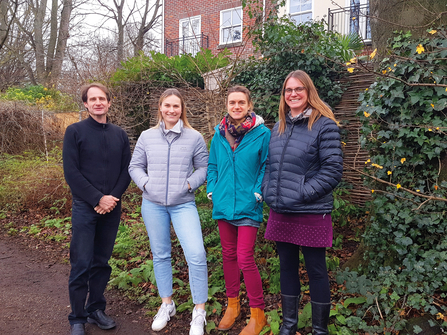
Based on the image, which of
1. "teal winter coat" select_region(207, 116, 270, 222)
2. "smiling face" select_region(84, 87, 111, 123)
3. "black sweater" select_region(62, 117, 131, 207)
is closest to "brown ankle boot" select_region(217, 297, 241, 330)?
"teal winter coat" select_region(207, 116, 270, 222)

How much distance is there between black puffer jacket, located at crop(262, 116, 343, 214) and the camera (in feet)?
8.18

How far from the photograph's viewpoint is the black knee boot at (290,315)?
2752 millimetres

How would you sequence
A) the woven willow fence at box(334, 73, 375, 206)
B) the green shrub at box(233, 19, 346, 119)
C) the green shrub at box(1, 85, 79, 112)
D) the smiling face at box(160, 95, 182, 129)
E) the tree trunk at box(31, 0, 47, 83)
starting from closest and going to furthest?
the smiling face at box(160, 95, 182, 129) < the green shrub at box(233, 19, 346, 119) < the woven willow fence at box(334, 73, 375, 206) < the green shrub at box(1, 85, 79, 112) < the tree trunk at box(31, 0, 47, 83)

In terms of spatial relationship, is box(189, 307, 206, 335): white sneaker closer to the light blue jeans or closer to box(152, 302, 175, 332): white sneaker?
the light blue jeans

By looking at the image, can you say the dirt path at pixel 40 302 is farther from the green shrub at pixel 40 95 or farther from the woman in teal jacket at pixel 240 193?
the green shrub at pixel 40 95

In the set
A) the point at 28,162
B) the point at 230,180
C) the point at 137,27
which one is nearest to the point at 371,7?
the point at 230,180

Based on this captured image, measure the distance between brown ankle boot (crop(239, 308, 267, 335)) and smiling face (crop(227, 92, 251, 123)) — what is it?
67.3 inches

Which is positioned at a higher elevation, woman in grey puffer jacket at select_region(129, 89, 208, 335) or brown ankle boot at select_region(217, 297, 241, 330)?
woman in grey puffer jacket at select_region(129, 89, 208, 335)

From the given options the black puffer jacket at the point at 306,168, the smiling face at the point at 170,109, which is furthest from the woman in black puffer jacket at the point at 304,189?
the smiling face at the point at 170,109

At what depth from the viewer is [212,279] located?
391cm

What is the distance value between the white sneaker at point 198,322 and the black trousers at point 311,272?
792 mm

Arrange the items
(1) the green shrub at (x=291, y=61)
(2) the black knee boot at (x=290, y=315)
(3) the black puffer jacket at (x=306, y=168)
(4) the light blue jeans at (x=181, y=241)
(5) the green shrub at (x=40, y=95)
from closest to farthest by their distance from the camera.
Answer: (3) the black puffer jacket at (x=306, y=168)
(2) the black knee boot at (x=290, y=315)
(4) the light blue jeans at (x=181, y=241)
(1) the green shrub at (x=291, y=61)
(5) the green shrub at (x=40, y=95)

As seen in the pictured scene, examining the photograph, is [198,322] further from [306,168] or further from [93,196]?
[306,168]

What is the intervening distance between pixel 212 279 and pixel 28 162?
6.47 meters
